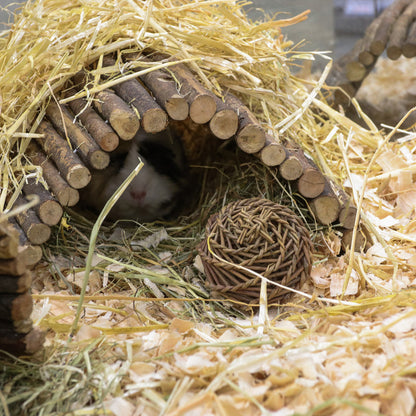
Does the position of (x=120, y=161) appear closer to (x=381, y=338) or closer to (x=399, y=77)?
(x=381, y=338)

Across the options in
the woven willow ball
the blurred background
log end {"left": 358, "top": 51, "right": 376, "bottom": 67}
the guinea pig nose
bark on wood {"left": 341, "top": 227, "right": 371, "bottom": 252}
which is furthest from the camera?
the blurred background

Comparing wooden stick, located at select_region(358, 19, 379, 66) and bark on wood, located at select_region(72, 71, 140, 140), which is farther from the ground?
bark on wood, located at select_region(72, 71, 140, 140)

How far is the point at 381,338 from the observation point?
1.54m

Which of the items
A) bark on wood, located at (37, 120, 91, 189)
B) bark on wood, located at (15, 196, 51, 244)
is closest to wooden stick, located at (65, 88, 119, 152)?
bark on wood, located at (37, 120, 91, 189)

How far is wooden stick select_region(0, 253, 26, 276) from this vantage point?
4.48ft

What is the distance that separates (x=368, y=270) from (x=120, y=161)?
1149 mm

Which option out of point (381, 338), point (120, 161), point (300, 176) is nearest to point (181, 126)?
point (120, 161)

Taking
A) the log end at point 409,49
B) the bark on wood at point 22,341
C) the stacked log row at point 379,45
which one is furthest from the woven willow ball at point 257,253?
the log end at point 409,49

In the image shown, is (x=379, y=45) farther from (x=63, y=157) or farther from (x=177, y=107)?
(x=63, y=157)

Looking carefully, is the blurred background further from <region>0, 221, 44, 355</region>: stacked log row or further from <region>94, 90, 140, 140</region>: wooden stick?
<region>0, 221, 44, 355</region>: stacked log row

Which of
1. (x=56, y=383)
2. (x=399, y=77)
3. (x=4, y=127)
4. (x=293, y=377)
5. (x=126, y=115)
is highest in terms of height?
(x=4, y=127)

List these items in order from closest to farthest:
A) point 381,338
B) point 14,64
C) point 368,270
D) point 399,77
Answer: point 381,338
point 368,270
point 14,64
point 399,77

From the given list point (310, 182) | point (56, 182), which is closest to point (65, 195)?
point (56, 182)

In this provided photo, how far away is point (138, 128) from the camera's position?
6.70ft
